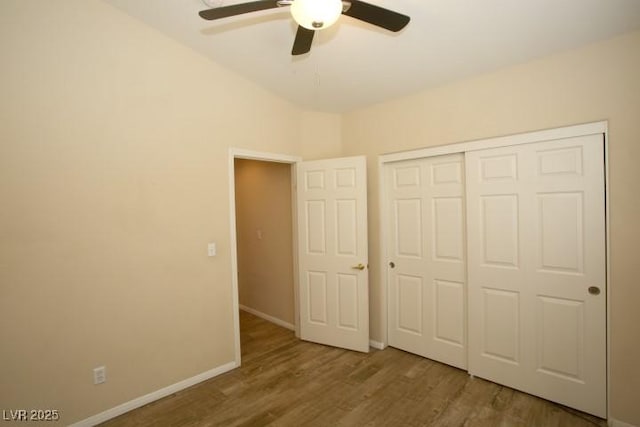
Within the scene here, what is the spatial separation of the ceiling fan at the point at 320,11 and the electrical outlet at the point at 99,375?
2455mm

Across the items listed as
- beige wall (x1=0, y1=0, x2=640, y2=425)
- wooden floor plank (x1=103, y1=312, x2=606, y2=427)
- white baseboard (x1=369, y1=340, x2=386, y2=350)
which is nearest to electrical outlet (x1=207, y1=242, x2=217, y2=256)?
beige wall (x1=0, y1=0, x2=640, y2=425)

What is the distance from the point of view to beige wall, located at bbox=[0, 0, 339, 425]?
1876 millimetres

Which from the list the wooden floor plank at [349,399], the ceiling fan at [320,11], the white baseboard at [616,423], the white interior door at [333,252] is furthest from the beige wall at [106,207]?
the white baseboard at [616,423]

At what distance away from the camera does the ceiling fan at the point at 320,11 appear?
1.33m

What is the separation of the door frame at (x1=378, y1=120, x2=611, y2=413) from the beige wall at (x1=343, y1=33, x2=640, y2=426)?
32 mm

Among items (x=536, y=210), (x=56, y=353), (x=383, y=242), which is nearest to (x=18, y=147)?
(x=56, y=353)

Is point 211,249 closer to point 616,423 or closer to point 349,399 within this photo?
point 349,399

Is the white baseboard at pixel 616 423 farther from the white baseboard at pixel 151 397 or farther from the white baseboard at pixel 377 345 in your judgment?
the white baseboard at pixel 151 397

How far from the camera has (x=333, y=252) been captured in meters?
3.26

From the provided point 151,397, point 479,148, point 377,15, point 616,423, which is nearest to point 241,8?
point 377,15

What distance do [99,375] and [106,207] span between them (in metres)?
1.23

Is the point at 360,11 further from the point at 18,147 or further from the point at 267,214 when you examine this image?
the point at 267,214

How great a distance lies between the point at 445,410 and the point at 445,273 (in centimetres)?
113

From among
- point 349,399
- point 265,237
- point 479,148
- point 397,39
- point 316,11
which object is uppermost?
point 397,39
